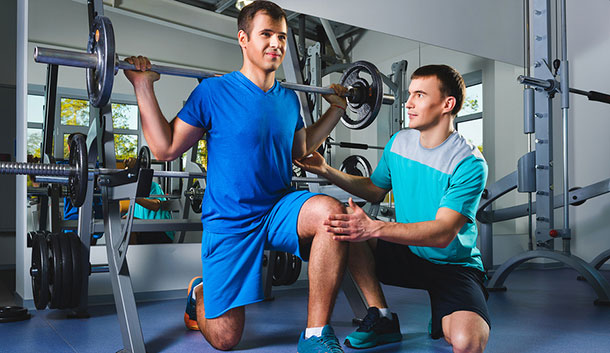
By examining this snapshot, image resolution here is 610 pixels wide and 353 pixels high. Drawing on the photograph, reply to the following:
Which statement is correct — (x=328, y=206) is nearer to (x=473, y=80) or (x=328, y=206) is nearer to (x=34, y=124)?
(x=34, y=124)

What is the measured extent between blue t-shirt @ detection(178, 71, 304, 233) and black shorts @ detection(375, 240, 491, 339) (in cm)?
48

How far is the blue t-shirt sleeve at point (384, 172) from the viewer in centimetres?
188

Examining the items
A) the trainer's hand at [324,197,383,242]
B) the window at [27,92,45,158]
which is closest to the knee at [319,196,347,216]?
the trainer's hand at [324,197,383,242]

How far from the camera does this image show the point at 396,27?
4027 mm

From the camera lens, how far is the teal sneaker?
173 cm

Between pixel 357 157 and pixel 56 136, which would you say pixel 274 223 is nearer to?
pixel 56 136

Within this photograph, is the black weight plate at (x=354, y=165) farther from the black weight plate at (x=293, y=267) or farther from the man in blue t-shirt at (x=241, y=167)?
the man in blue t-shirt at (x=241, y=167)

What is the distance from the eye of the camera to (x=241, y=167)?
165 centimetres

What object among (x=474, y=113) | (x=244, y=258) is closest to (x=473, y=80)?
(x=474, y=113)

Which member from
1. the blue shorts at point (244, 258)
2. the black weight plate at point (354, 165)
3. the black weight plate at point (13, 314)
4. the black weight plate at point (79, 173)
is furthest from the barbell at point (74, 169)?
the black weight plate at point (354, 165)

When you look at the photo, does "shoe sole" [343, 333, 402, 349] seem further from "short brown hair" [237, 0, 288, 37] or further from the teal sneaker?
"short brown hair" [237, 0, 288, 37]

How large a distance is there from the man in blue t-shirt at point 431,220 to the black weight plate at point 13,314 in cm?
152

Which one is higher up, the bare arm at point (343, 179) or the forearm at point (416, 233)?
the bare arm at point (343, 179)

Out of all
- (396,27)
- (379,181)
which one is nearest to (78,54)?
(379,181)
